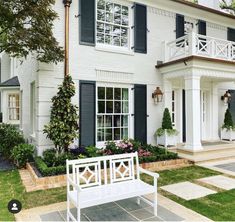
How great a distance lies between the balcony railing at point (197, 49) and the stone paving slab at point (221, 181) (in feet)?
14.1

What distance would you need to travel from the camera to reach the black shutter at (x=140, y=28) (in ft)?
30.1

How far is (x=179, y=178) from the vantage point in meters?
6.48

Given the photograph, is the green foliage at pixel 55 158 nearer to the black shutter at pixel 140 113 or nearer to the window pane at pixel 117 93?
the window pane at pixel 117 93

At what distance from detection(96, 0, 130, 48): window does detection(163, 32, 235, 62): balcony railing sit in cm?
182

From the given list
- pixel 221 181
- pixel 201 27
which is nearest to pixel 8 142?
pixel 221 181

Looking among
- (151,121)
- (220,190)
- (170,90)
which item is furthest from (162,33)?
(220,190)

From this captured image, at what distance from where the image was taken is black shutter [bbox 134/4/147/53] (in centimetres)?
918

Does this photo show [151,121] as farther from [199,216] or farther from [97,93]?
[199,216]

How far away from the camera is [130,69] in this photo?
29.9 ft

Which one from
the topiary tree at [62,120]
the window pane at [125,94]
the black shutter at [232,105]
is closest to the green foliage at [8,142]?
Answer: the topiary tree at [62,120]

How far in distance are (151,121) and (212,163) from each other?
2.70 m

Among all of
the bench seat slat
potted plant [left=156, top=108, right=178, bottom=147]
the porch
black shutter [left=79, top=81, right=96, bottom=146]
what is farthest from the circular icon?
potted plant [left=156, top=108, right=178, bottom=147]

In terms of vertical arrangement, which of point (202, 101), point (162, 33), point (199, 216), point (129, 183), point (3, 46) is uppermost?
point (162, 33)

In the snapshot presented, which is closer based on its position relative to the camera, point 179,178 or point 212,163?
point 179,178
